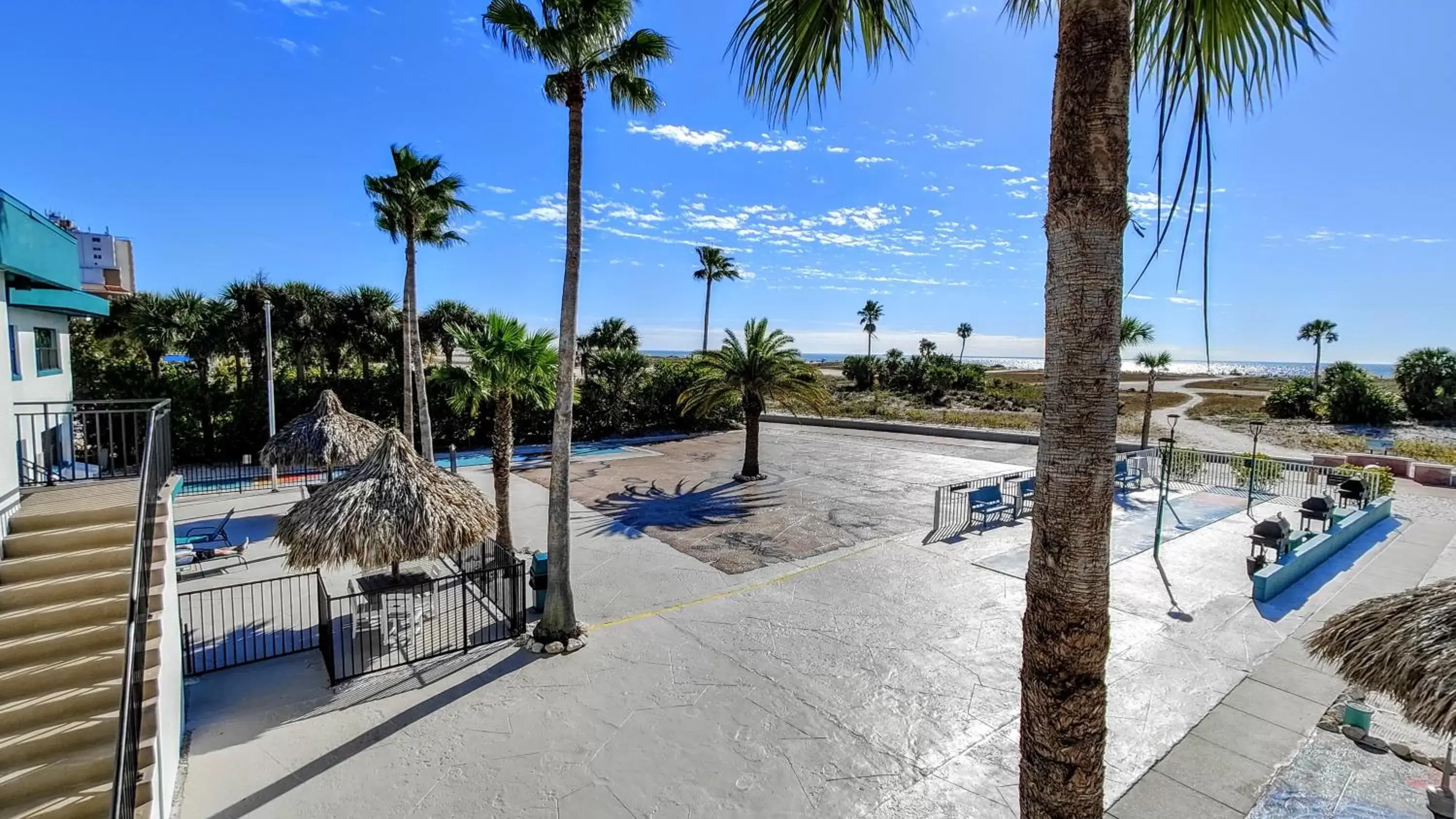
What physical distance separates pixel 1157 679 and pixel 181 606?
48.5ft

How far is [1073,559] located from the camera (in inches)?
121

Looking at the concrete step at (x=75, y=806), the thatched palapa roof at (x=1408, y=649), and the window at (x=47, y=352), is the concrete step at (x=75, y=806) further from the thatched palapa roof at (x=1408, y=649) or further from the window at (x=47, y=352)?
the window at (x=47, y=352)

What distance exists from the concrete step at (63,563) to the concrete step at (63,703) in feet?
4.65

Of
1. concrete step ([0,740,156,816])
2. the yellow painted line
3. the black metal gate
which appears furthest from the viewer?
the yellow painted line

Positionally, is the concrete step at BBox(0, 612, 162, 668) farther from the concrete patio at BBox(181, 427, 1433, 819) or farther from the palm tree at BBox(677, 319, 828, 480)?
the palm tree at BBox(677, 319, 828, 480)

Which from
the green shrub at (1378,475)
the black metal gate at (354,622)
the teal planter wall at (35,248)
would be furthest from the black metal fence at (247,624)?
the green shrub at (1378,475)

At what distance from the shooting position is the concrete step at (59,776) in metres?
4.32

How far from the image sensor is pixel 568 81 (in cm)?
886

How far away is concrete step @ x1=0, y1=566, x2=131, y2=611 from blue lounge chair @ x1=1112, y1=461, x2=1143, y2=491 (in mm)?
21952

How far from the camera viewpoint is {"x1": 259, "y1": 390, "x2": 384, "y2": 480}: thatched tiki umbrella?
15641 millimetres

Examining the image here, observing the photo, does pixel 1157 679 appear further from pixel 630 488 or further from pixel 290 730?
pixel 630 488

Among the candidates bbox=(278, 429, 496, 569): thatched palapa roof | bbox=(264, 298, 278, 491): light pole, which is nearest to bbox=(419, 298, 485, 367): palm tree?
bbox=(264, 298, 278, 491): light pole

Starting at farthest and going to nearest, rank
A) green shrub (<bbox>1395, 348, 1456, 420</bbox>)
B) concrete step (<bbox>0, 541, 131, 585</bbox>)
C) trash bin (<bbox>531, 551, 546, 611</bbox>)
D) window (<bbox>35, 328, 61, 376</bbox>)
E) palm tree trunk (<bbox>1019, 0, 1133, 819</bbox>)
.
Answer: green shrub (<bbox>1395, 348, 1456, 420</bbox>)
window (<bbox>35, 328, 61, 376</bbox>)
trash bin (<bbox>531, 551, 546, 611</bbox>)
concrete step (<bbox>0, 541, 131, 585</bbox>)
palm tree trunk (<bbox>1019, 0, 1133, 819</bbox>)

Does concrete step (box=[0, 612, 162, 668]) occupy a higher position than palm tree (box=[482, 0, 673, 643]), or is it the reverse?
palm tree (box=[482, 0, 673, 643])
